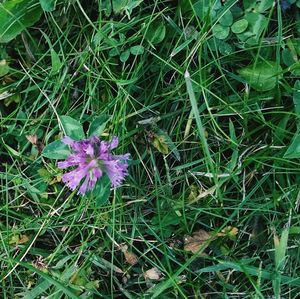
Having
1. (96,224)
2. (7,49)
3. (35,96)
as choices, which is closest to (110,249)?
(96,224)

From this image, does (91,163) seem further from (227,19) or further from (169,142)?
(227,19)

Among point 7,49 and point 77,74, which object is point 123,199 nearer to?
point 77,74

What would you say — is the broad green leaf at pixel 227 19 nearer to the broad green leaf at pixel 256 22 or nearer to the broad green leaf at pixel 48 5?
the broad green leaf at pixel 256 22

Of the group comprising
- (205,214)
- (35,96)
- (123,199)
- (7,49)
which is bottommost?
(205,214)

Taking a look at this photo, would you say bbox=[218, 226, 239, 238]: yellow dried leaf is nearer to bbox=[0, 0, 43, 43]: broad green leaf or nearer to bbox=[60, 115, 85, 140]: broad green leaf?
bbox=[60, 115, 85, 140]: broad green leaf

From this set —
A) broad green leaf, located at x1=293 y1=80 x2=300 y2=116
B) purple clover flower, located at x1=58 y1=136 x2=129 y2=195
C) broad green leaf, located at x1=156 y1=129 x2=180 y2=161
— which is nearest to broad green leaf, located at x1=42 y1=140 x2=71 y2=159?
purple clover flower, located at x1=58 y1=136 x2=129 y2=195

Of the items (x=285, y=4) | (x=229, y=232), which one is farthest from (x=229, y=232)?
(x=285, y=4)

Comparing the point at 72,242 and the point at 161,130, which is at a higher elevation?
the point at 161,130
